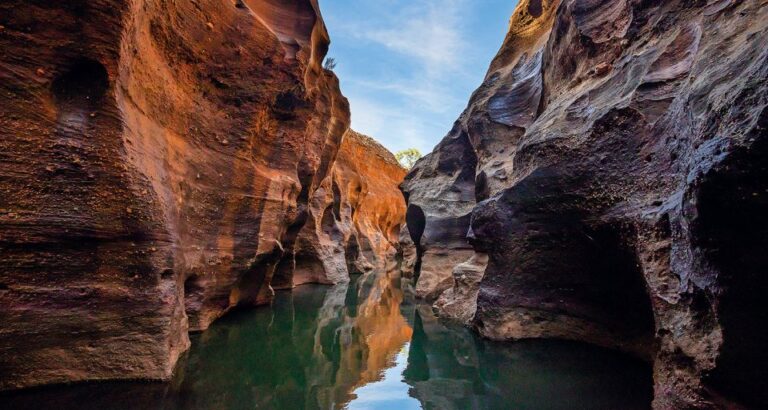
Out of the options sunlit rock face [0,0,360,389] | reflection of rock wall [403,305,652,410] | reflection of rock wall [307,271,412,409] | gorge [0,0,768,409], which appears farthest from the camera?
reflection of rock wall [307,271,412,409]

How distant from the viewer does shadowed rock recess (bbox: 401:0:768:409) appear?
2234 millimetres

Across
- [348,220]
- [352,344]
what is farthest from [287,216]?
[348,220]

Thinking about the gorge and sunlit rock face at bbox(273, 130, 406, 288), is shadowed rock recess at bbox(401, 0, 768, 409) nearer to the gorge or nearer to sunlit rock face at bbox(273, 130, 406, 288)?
the gorge

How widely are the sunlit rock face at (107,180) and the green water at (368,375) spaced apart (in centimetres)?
39

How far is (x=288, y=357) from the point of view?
509cm

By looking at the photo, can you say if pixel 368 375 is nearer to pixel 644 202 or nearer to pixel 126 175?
pixel 126 175

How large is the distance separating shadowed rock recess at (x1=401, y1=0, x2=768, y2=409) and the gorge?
2 centimetres

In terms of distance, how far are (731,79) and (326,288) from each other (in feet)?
37.6

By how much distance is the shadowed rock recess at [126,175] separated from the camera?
10.8ft

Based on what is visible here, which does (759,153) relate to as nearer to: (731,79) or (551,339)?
(731,79)

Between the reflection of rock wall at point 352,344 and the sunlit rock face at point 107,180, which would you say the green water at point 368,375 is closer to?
the reflection of rock wall at point 352,344

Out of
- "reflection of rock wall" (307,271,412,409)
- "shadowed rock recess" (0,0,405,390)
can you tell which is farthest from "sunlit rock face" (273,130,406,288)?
"shadowed rock recess" (0,0,405,390)

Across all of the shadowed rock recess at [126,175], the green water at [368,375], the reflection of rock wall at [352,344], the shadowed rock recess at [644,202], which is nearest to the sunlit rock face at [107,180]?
the shadowed rock recess at [126,175]

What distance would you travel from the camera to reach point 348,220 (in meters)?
18.7
